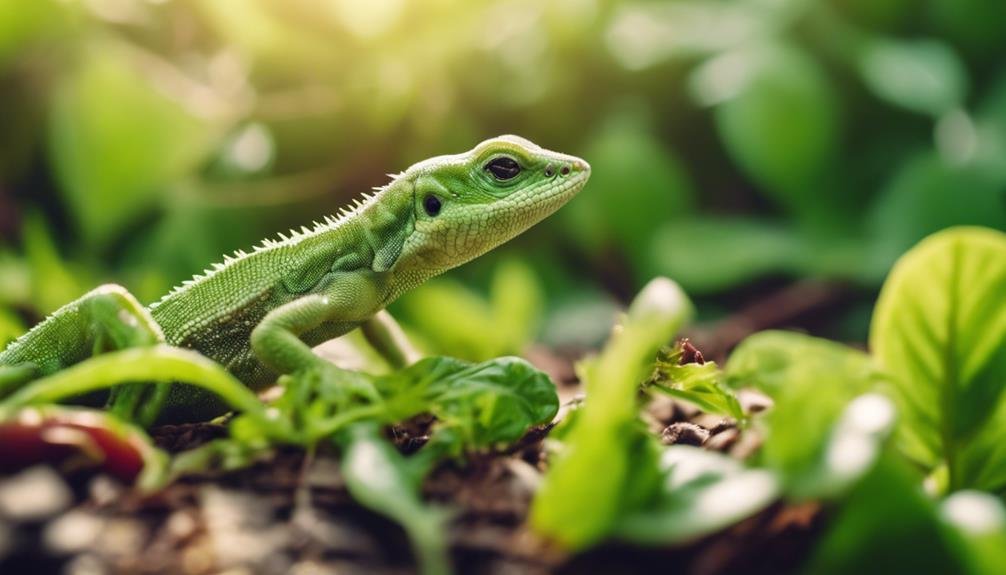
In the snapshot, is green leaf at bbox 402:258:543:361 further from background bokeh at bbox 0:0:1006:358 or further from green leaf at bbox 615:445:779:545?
green leaf at bbox 615:445:779:545

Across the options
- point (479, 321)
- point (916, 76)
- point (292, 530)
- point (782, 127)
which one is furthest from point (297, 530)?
point (916, 76)

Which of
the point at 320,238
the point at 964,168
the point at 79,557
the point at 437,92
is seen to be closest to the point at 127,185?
the point at 437,92

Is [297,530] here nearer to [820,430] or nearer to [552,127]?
[820,430]

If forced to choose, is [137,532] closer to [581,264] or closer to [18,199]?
[581,264]

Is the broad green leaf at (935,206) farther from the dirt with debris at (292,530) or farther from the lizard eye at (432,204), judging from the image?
the dirt with debris at (292,530)

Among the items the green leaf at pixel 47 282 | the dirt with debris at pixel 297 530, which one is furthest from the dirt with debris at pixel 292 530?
the green leaf at pixel 47 282

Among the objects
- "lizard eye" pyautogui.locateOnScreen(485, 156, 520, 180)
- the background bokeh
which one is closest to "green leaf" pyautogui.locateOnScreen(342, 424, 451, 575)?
"lizard eye" pyautogui.locateOnScreen(485, 156, 520, 180)
